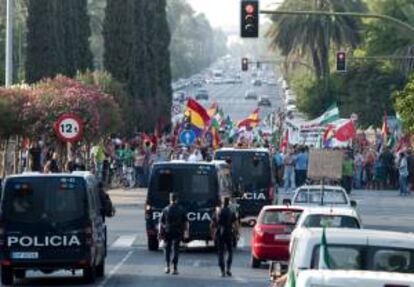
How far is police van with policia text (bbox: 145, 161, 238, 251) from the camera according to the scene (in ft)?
104

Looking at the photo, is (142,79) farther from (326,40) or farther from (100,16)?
(100,16)

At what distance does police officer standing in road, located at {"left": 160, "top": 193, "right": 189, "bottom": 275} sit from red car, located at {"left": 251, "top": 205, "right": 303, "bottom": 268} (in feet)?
4.82

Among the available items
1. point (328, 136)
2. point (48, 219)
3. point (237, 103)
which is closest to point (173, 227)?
point (48, 219)

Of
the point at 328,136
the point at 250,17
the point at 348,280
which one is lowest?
the point at 328,136

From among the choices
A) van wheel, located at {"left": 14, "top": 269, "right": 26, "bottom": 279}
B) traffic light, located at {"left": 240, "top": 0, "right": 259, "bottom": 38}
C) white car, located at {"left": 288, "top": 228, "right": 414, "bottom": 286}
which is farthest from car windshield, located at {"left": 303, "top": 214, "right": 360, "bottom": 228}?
traffic light, located at {"left": 240, "top": 0, "right": 259, "bottom": 38}

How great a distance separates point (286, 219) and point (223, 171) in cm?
608

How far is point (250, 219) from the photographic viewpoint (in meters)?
41.7

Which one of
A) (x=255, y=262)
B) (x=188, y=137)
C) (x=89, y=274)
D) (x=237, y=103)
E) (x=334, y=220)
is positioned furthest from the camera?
(x=237, y=103)

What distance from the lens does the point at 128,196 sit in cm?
5309

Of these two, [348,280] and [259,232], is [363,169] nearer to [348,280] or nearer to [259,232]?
[259,232]

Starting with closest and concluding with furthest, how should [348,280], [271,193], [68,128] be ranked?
[348,280]
[68,128]
[271,193]

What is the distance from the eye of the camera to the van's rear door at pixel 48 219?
25.0m

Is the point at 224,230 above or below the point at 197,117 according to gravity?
above

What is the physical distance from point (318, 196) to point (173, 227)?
340 inches
